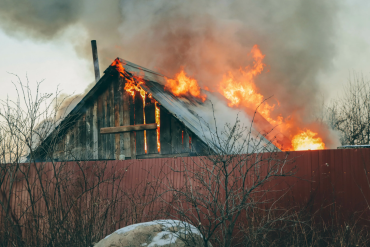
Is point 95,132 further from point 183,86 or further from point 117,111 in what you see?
point 183,86

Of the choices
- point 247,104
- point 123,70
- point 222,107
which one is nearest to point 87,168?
point 123,70

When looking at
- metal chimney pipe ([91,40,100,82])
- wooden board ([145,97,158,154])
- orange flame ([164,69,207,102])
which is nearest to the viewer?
wooden board ([145,97,158,154])

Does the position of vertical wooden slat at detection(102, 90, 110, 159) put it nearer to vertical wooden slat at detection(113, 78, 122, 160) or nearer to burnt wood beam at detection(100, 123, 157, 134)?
burnt wood beam at detection(100, 123, 157, 134)

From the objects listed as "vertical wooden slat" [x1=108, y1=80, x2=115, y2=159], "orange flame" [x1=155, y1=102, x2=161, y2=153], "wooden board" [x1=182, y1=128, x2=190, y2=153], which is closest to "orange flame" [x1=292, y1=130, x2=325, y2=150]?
"wooden board" [x1=182, y1=128, x2=190, y2=153]

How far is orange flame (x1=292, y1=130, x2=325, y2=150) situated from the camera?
48.8 ft

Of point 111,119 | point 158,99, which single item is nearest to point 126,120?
point 111,119

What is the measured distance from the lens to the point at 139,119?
1171 cm

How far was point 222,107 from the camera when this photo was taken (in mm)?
14883

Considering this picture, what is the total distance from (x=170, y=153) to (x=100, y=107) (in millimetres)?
4023

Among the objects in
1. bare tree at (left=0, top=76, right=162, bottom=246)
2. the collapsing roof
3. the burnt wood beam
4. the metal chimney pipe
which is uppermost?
the metal chimney pipe

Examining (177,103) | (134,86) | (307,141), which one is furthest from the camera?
(307,141)

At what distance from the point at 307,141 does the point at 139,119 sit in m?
8.83

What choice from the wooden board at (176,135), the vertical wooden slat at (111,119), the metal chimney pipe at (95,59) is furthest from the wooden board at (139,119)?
the metal chimney pipe at (95,59)

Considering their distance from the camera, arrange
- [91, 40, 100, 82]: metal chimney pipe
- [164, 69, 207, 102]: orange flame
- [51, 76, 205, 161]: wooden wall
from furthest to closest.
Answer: [91, 40, 100, 82]: metal chimney pipe, [164, 69, 207, 102]: orange flame, [51, 76, 205, 161]: wooden wall
